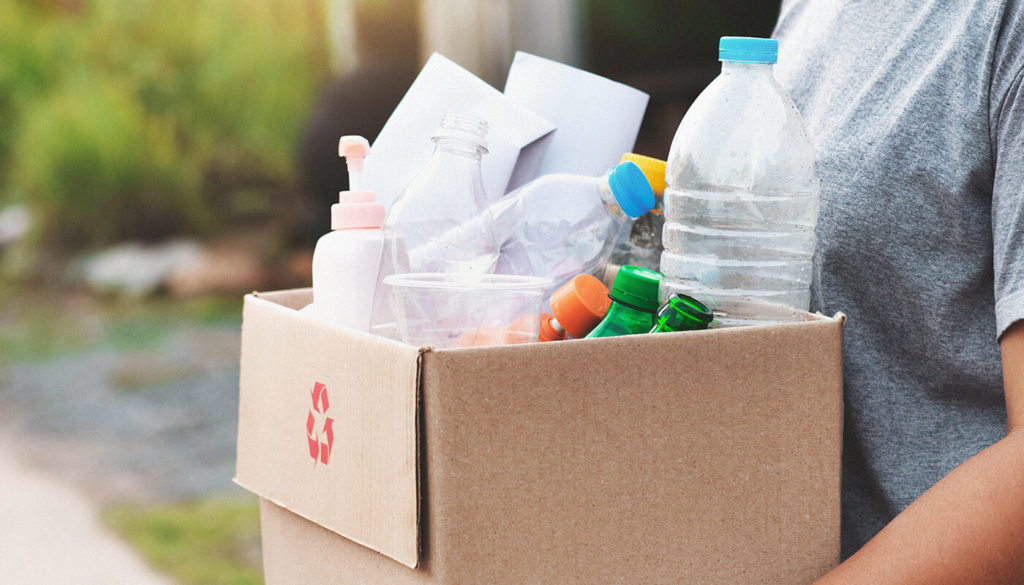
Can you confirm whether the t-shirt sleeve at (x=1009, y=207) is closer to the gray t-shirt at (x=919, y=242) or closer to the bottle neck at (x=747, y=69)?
the gray t-shirt at (x=919, y=242)

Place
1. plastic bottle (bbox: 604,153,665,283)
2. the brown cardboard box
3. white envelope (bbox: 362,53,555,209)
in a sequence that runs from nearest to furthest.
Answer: the brown cardboard box
white envelope (bbox: 362,53,555,209)
plastic bottle (bbox: 604,153,665,283)

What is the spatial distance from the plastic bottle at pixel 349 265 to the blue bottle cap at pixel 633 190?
22 centimetres

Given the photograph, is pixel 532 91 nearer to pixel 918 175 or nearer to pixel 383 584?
pixel 918 175

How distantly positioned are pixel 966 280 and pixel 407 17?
379cm

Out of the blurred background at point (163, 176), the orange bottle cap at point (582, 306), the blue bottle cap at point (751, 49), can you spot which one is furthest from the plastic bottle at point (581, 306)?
the blurred background at point (163, 176)

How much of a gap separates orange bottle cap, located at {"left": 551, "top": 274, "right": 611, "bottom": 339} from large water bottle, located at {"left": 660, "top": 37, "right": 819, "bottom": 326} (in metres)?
0.07

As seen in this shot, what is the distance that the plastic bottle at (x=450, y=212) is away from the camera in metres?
0.95

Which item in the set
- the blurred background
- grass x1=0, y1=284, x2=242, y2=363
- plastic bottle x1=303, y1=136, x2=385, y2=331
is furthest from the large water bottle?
grass x1=0, y1=284, x2=242, y2=363

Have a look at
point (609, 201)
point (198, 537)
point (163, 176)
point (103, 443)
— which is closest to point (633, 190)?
point (609, 201)

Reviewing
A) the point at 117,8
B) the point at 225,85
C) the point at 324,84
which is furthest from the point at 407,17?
the point at 117,8

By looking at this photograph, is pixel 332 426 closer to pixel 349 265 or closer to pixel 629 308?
pixel 349 265

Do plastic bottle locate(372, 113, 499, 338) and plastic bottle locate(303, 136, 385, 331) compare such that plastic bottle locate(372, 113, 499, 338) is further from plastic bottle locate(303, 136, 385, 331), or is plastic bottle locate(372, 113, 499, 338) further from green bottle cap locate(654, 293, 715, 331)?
green bottle cap locate(654, 293, 715, 331)

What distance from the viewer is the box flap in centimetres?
74

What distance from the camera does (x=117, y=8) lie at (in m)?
4.90
